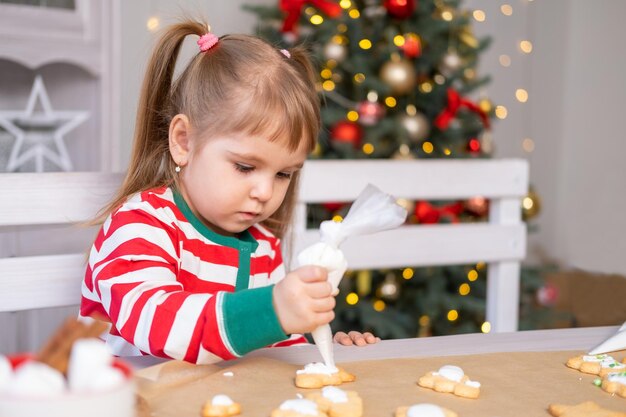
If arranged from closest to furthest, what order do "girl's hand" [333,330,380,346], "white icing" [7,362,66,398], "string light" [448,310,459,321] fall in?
"white icing" [7,362,66,398] → "girl's hand" [333,330,380,346] → "string light" [448,310,459,321]

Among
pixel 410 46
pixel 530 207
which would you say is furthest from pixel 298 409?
pixel 530 207

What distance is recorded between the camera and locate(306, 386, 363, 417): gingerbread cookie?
701 mm

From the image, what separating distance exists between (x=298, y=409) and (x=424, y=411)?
0.11 meters

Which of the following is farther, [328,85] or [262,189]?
[328,85]

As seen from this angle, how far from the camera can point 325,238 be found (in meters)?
0.79

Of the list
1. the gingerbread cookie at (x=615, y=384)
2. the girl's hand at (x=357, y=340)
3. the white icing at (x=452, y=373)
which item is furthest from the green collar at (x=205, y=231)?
the gingerbread cookie at (x=615, y=384)

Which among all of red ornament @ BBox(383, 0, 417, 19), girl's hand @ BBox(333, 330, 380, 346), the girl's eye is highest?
red ornament @ BBox(383, 0, 417, 19)

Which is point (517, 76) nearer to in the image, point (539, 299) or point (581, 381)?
point (539, 299)

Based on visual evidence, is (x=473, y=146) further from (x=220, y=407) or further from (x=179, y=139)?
(x=220, y=407)

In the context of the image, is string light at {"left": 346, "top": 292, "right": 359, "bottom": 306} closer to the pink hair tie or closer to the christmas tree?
the christmas tree

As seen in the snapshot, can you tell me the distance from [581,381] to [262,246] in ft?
1.97

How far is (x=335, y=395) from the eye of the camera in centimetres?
73

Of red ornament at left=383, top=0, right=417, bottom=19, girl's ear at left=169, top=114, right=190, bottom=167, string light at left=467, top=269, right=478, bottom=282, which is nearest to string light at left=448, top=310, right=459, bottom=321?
string light at left=467, top=269, right=478, bottom=282

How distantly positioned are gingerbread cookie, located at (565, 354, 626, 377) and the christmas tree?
171cm
